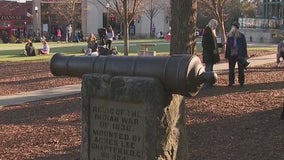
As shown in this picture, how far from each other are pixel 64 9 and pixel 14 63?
139ft

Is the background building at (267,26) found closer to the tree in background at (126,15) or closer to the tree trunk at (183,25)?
the tree in background at (126,15)

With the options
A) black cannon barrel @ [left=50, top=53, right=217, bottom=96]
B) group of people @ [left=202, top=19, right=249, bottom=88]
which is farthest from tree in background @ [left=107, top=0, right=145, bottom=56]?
black cannon barrel @ [left=50, top=53, right=217, bottom=96]

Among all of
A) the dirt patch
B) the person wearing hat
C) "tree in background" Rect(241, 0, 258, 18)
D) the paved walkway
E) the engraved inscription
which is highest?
"tree in background" Rect(241, 0, 258, 18)

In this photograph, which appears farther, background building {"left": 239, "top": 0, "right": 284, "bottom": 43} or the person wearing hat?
background building {"left": 239, "top": 0, "right": 284, "bottom": 43}

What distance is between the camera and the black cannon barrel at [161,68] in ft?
14.5

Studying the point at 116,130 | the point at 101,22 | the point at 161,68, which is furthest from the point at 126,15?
the point at 101,22

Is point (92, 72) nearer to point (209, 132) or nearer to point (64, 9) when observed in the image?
point (209, 132)

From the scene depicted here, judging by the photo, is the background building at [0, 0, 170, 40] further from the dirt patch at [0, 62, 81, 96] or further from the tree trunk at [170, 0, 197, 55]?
the tree trunk at [170, 0, 197, 55]

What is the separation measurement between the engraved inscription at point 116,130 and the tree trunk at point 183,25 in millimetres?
4946

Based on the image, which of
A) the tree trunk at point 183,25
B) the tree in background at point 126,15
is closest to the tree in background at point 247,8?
the tree in background at point 126,15

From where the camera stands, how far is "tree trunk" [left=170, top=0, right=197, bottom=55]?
9602 millimetres

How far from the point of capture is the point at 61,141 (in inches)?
326

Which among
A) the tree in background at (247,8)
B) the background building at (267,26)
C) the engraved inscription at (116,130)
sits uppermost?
the tree in background at (247,8)

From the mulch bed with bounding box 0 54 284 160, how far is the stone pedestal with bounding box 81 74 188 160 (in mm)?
2062
